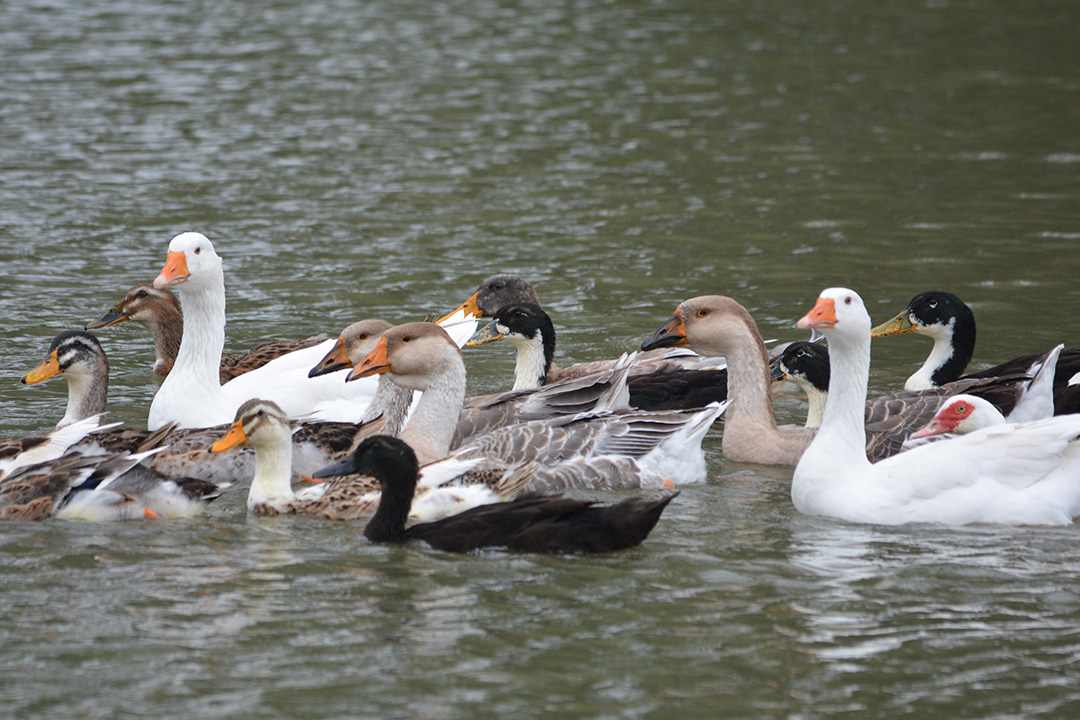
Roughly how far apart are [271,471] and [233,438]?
0.29 metres

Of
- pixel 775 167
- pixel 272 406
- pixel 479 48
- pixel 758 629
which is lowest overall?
pixel 758 629

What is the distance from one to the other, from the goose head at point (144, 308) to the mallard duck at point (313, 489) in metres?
3.78

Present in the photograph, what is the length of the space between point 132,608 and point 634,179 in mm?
12894

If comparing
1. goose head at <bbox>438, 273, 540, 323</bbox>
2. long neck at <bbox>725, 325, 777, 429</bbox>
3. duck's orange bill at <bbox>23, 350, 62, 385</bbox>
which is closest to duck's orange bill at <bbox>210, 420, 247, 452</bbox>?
duck's orange bill at <bbox>23, 350, 62, 385</bbox>

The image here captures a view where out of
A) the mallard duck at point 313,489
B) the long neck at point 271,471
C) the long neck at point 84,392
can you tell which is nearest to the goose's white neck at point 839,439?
the mallard duck at point 313,489

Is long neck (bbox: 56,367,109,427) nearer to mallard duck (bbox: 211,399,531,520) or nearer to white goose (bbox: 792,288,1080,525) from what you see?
mallard duck (bbox: 211,399,531,520)

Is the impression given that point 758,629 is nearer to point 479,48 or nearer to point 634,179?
point 634,179

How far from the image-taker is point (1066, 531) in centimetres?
780

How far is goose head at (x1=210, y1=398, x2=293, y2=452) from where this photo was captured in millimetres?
8195

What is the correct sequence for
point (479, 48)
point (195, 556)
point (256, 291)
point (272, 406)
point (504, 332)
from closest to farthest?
point (195, 556), point (272, 406), point (504, 332), point (256, 291), point (479, 48)

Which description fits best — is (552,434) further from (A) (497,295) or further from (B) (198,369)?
(A) (497,295)

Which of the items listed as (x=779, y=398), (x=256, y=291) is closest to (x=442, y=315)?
(x=256, y=291)

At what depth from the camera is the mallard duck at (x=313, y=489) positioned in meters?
8.16

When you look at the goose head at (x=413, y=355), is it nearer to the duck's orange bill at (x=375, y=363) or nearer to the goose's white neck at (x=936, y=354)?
the duck's orange bill at (x=375, y=363)
